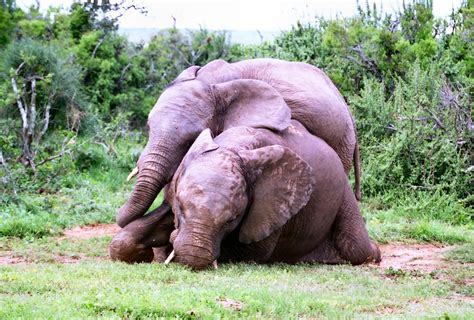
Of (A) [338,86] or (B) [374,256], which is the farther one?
(A) [338,86]

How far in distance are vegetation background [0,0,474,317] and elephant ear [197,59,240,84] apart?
2.60m

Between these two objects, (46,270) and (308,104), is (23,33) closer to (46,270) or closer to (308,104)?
(308,104)

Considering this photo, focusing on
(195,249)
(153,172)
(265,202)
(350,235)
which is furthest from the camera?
(350,235)

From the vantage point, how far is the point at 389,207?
1401cm

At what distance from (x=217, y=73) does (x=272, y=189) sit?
175cm

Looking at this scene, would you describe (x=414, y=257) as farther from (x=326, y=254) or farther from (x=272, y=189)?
(x=272, y=189)

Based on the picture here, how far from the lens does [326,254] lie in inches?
391

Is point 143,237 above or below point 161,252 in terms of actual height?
above

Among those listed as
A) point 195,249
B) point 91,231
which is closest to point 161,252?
point 195,249

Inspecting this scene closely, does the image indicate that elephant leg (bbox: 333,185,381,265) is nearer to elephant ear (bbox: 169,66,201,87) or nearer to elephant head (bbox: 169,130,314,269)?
elephant head (bbox: 169,130,314,269)

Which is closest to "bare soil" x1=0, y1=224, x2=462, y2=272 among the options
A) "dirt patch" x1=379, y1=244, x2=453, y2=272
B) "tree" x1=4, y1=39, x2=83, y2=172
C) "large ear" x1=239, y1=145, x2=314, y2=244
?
"dirt patch" x1=379, y1=244, x2=453, y2=272

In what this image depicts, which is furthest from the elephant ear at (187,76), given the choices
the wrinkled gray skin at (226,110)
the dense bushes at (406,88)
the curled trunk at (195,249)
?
the dense bushes at (406,88)

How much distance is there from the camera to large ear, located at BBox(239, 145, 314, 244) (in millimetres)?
8453

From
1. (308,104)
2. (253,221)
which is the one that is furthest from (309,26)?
(253,221)
